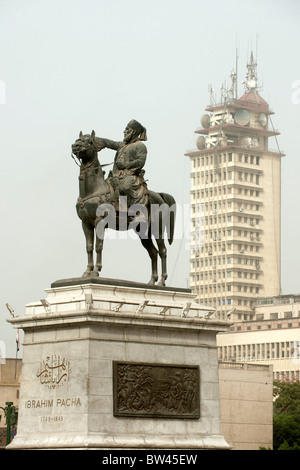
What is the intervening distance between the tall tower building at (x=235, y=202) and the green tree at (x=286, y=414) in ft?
187

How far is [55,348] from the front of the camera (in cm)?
3562

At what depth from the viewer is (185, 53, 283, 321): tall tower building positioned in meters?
180

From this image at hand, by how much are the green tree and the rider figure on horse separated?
160 feet

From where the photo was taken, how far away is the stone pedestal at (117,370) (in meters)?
34.6

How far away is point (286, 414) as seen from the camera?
10819 cm

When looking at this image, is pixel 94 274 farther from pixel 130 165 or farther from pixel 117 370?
pixel 130 165

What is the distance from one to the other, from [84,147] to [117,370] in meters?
6.29

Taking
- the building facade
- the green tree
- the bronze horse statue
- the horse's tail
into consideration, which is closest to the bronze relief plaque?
the bronze horse statue

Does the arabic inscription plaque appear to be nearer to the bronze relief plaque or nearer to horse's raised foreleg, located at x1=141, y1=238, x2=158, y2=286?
the bronze relief plaque

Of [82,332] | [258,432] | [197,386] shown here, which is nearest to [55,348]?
[82,332]

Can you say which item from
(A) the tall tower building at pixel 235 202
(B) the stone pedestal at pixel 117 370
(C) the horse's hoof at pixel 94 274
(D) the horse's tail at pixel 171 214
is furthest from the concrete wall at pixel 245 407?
(A) the tall tower building at pixel 235 202

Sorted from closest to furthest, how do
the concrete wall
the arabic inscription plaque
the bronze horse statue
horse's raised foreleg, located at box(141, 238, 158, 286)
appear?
the arabic inscription plaque < the bronze horse statue < horse's raised foreleg, located at box(141, 238, 158, 286) < the concrete wall

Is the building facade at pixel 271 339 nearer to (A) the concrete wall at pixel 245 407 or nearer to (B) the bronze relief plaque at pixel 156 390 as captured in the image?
(A) the concrete wall at pixel 245 407

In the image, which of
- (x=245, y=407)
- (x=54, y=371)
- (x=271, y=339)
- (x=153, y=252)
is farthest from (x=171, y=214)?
(x=271, y=339)
